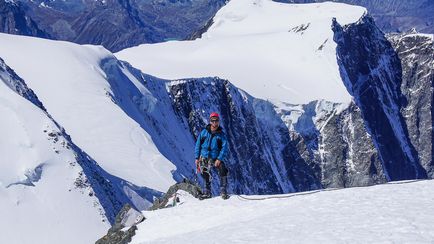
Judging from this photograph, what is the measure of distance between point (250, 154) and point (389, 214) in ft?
353

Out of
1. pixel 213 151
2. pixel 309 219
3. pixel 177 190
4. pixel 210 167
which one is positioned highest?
pixel 309 219

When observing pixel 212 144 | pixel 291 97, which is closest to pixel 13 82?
pixel 212 144

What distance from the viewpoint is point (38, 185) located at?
4297 cm

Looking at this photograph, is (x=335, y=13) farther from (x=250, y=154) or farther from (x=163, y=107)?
(x=163, y=107)

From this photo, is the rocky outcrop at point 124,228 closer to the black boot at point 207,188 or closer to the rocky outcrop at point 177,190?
the rocky outcrop at point 177,190

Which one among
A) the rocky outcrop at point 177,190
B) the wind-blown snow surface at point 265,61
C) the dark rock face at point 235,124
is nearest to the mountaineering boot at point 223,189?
the rocky outcrop at point 177,190

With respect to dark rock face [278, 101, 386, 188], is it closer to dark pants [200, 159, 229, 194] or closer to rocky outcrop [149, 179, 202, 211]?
rocky outcrop [149, 179, 202, 211]

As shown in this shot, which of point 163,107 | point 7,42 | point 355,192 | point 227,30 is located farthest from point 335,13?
point 355,192

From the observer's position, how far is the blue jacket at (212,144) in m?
30.0

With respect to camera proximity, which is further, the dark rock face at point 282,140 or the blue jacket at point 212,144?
the dark rock face at point 282,140

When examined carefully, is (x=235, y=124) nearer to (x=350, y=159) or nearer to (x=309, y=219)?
(x=350, y=159)

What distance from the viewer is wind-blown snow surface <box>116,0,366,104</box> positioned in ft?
456

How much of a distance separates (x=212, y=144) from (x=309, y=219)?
7608mm

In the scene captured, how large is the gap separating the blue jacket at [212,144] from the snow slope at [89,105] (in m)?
25.8
